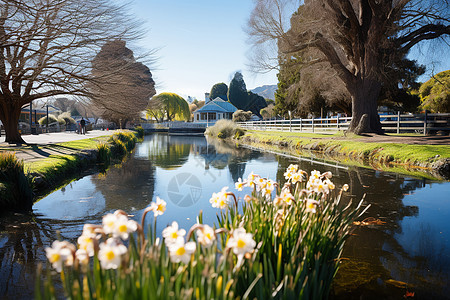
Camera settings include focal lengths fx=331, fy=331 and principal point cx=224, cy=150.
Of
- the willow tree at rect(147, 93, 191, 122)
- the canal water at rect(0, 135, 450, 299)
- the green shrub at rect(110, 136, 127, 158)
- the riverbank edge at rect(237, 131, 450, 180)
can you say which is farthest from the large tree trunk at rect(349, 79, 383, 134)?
the willow tree at rect(147, 93, 191, 122)

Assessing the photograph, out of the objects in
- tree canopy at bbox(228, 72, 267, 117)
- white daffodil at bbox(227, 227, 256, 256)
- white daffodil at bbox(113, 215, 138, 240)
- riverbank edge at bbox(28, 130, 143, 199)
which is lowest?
riverbank edge at bbox(28, 130, 143, 199)

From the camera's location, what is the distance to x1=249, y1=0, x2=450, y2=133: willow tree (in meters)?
16.4

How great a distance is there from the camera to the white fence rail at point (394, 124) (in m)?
18.6

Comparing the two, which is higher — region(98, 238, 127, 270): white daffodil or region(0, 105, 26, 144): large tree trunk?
region(0, 105, 26, 144): large tree trunk

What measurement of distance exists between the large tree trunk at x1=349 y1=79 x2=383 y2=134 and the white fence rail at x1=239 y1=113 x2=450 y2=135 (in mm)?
2035

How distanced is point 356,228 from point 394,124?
18.5m

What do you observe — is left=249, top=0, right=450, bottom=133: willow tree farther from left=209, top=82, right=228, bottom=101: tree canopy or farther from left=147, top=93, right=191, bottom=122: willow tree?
left=209, top=82, right=228, bottom=101: tree canopy

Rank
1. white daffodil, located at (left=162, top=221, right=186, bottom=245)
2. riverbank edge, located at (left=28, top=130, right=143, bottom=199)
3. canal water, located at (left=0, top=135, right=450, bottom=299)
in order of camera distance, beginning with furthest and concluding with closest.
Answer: riverbank edge, located at (left=28, top=130, right=143, bottom=199) < canal water, located at (left=0, top=135, right=450, bottom=299) < white daffodil, located at (left=162, top=221, right=186, bottom=245)

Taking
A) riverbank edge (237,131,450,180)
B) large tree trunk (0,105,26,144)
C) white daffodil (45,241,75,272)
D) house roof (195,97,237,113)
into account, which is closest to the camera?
white daffodil (45,241,75,272)

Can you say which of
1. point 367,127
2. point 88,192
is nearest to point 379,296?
point 88,192

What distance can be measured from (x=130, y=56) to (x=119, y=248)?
13054 mm

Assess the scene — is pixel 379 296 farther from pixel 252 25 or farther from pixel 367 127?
pixel 252 25

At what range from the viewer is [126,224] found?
1.69m

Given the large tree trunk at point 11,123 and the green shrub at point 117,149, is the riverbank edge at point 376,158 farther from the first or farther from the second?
the large tree trunk at point 11,123
